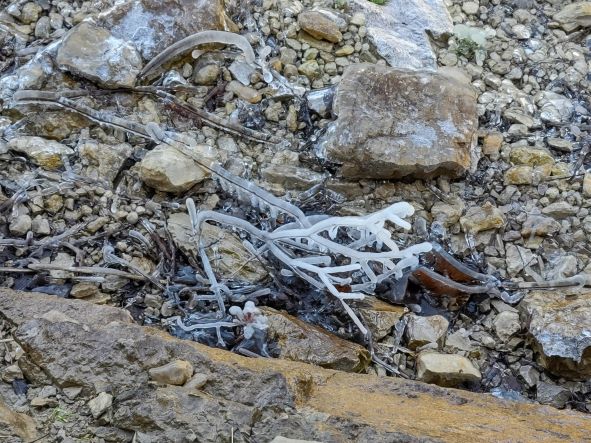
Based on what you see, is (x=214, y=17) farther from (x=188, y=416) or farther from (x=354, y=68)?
(x=188, y=416)

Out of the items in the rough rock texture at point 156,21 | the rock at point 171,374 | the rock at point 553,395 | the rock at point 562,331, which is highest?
the rough rock texture at point 156,21

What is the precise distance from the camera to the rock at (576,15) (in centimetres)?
357

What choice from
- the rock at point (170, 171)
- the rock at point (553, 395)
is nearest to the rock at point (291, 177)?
the rock at point (170, 171)

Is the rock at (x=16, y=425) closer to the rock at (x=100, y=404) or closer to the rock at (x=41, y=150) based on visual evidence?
the rock at (x=100, y=404)

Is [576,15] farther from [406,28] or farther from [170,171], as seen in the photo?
[170,171]

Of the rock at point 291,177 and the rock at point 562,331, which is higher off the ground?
the rock at point 291,177

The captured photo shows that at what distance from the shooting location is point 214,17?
3.19 metres

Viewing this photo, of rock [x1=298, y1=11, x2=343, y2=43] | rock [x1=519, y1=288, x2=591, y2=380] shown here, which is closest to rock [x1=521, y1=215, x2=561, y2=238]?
rock [x1=519, y1=288, x2=591, y2=380]

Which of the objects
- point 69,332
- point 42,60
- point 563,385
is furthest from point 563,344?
point 42,60

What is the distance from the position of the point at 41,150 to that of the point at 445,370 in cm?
168

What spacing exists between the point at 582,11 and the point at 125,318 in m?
2.65

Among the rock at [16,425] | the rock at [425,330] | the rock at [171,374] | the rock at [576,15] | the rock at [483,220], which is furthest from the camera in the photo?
the rock at [576,15]

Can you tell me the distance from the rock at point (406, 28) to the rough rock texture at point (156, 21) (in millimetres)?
712

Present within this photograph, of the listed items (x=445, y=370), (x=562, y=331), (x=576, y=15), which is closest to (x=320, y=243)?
(x=445, y=370)
